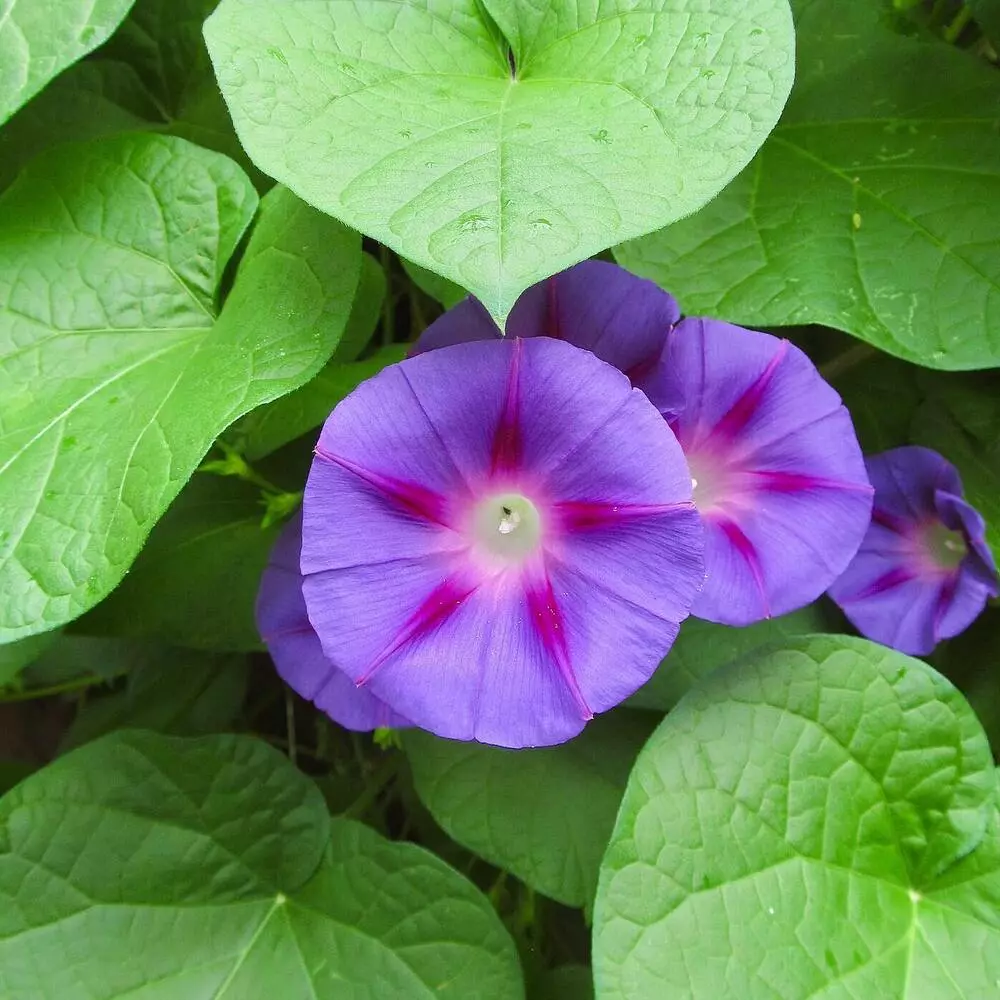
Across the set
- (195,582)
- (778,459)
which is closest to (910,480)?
(778,459)

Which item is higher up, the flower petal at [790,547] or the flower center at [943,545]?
the flower petal at [790,547]

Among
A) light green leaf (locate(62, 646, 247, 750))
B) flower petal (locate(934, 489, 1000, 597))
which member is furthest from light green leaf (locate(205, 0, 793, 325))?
light green leaf (locate(62, 646, 247, 750))

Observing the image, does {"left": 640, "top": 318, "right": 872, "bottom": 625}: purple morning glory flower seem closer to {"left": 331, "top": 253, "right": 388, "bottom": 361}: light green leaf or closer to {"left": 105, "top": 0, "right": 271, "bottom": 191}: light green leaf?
{"left": 331, "top": 253, "right": 388, "bottom": 361}: light green leaf

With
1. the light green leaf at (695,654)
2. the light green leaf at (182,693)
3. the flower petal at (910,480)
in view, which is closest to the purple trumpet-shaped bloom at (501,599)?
the light green leaf at (695,654)

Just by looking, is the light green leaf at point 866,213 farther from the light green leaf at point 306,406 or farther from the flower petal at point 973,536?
the light green leaf at point 306,406

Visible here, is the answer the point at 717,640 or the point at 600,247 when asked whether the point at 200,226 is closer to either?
the point at 600,247
